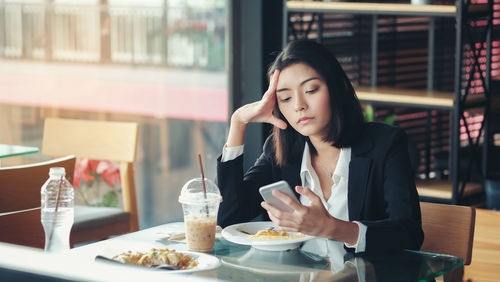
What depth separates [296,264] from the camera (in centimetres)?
177

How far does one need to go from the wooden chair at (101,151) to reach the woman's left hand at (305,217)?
163 centimetres

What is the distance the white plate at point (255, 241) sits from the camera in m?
1.87

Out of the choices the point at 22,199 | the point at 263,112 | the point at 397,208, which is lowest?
the point at 22,199

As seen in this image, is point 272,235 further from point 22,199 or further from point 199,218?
point 22,199

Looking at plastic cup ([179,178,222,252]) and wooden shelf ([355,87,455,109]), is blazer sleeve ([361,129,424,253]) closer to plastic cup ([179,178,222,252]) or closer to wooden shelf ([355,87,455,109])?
plastic cup ([179,178,222,252])

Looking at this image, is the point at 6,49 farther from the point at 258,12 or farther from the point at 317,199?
the point at 317,199

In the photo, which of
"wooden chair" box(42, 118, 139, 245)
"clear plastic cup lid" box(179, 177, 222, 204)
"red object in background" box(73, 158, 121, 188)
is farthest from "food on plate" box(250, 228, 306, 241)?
"red object in background" box(73, 158, 121, 188)

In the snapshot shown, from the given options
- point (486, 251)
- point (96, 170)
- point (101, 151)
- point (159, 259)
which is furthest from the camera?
point (96, 170)

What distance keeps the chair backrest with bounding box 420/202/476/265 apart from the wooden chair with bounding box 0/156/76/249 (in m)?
1.23

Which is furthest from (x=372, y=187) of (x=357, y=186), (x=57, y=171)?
(x=57, y=171)

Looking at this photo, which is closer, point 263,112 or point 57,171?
point 57,171

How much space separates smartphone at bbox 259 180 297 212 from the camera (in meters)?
1.78

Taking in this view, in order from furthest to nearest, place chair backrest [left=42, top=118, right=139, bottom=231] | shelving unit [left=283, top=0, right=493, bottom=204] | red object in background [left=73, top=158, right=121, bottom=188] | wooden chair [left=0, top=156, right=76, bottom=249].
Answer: red object in background [left=73, top=158, right=121, bottom=188] → shelving unit [left=283, top=0, right=493, bottom=204] → chair backrest [left=42, top=118, right=139, bottom=231] → wooden chair [left=0, top=156, right=76, bottom=249]

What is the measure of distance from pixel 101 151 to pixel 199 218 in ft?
5.40
